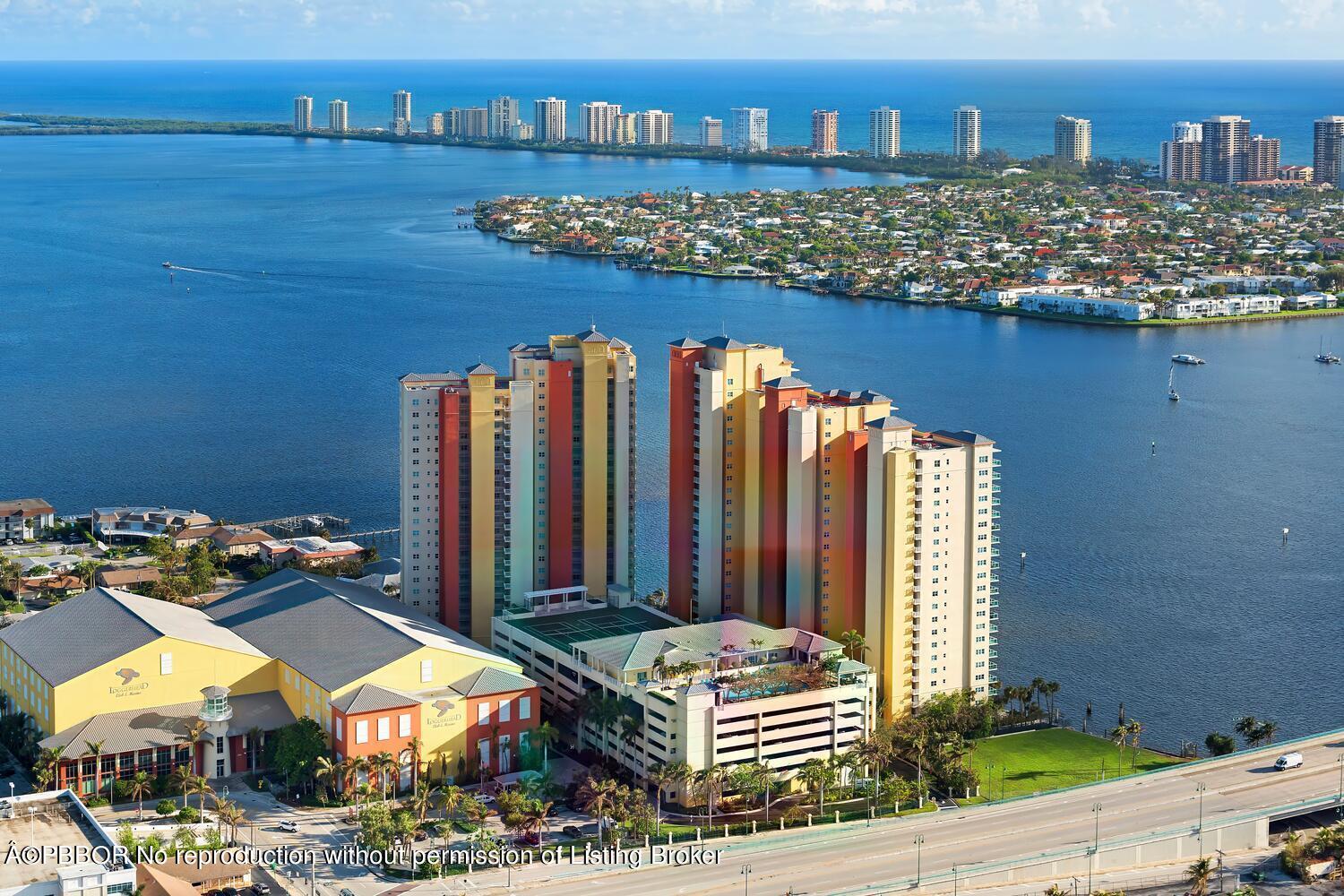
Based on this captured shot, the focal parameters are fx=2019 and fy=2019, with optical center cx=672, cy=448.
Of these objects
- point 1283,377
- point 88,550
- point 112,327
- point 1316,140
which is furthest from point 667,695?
point 1316,140

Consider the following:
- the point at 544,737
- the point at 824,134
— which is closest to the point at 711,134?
the point at 824,134

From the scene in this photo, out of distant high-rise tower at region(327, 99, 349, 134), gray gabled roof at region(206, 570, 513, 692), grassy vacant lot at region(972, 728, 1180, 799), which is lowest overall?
grassy vacant lot at region(972, 728, 1180, 799)

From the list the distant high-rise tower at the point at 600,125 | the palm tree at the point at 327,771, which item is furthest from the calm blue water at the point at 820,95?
the palm tree at the point at 327,771

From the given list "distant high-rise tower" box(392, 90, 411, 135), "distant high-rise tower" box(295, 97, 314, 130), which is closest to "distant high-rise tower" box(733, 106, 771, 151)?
"distant high-rise tower" box(392, 90, 411, 135)

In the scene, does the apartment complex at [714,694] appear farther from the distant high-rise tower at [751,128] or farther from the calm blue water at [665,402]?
the distant high-rise tower at [751,128]

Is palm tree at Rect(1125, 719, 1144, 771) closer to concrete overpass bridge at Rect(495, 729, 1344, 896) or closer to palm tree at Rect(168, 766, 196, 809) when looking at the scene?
concrete overpass bridge at Rect(495, 729, 1344, 896)

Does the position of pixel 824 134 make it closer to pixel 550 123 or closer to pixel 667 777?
pixel 550 123
